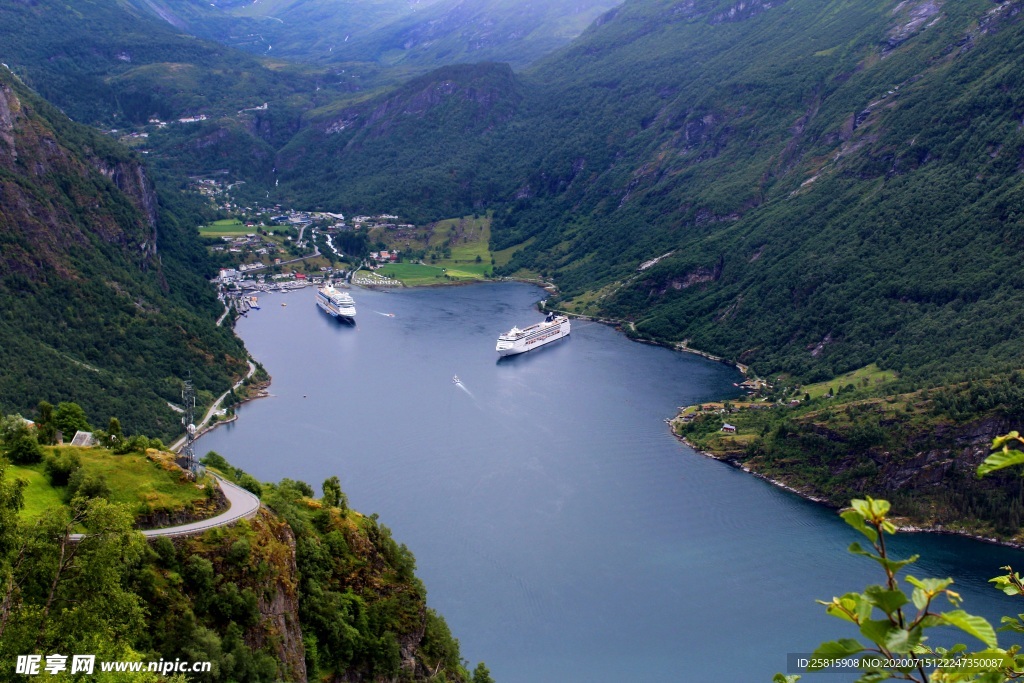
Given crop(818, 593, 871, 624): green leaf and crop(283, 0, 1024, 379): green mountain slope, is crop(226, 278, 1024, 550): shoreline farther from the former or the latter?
crop(818, 593, 871, 624): green leaf

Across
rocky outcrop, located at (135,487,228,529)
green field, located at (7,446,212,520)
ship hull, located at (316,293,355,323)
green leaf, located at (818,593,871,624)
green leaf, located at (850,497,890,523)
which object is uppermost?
ship hull, located at (316,293,355,323)

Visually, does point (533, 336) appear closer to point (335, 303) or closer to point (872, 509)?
point (335, 303)

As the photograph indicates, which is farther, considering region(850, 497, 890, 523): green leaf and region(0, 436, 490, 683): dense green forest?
region(0, 436, 490, 683): dense green forest

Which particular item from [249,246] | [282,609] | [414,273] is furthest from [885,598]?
[249,246]

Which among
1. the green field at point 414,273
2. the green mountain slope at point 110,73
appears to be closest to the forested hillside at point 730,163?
the green mountain slope at point 110,73

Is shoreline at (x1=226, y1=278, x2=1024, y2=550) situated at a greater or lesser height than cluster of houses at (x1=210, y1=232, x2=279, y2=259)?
lesser

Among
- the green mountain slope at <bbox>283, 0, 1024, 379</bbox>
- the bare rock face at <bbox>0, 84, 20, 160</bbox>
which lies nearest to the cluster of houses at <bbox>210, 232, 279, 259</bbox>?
the green mountain slope at <bbox>283, 0, 1024, 379</bbox>

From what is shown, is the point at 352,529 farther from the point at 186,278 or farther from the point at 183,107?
the point at 183,107
